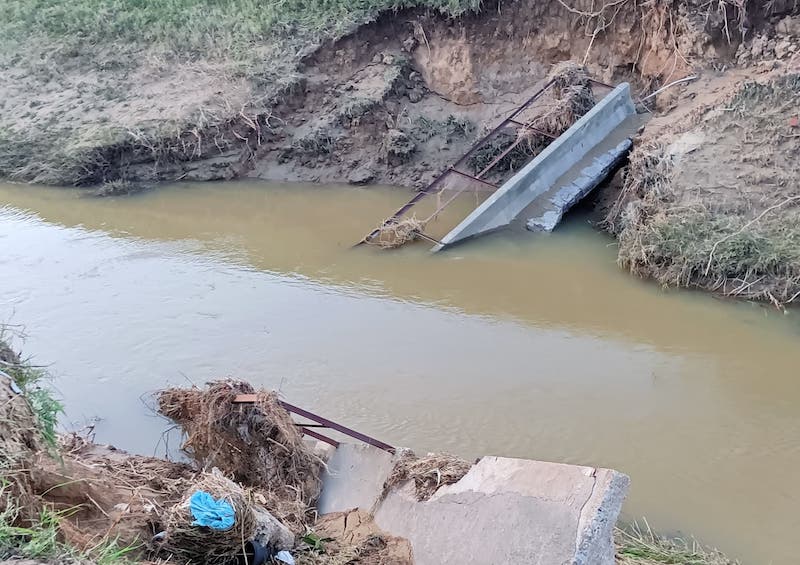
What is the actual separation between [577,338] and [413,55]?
681 centimetres

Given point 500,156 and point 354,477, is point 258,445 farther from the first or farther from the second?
point 500,156

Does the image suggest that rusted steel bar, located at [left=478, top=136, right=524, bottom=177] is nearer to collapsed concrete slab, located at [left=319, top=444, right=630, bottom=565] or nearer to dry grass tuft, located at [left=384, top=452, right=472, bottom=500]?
dry grass tuft, located at [left=384, top=452, right=472, bottom=500]

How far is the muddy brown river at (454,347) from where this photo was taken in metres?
4.90

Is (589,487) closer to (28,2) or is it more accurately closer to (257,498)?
(257,498)

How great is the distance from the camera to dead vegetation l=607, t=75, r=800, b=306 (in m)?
6.95

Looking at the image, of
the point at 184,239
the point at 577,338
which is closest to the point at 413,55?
the point at 184,239

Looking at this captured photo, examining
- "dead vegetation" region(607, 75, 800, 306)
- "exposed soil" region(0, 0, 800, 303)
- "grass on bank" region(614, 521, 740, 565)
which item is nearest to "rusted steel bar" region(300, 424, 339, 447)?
"grass on bank" region(614, 521, 740, 565)

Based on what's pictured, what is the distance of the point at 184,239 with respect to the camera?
9.07 meters

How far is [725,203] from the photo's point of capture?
24.6ft

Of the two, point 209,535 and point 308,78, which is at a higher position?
point 308,78

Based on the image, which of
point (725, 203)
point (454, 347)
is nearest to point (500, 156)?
point (725, 203)

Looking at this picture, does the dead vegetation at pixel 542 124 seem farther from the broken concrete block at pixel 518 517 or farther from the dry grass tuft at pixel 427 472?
the broken concrete block at pixel 518 517

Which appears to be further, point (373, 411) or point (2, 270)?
point (2, 270)

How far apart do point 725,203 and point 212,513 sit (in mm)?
6357
